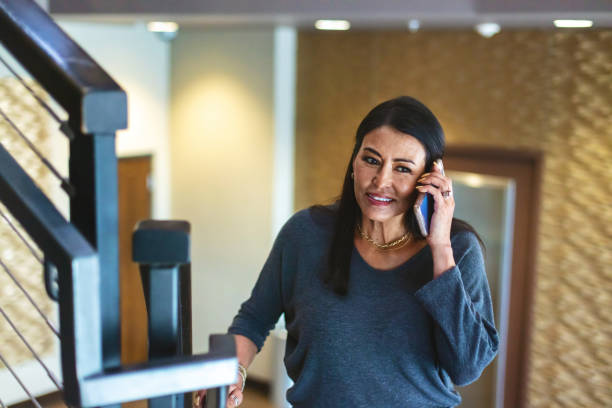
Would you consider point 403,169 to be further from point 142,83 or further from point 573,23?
point 142,83

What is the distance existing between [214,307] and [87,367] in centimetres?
450

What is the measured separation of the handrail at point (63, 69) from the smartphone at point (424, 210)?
30.6 inches

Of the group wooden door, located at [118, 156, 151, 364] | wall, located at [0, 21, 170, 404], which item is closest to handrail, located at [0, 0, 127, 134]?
wall, located at [0, 21, 170, 404]

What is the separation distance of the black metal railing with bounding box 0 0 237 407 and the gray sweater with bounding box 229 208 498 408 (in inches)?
24.6

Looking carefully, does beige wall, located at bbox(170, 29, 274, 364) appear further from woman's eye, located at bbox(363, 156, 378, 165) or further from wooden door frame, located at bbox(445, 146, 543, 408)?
woman's eye, located at bbox(363, 156, 378, 165)

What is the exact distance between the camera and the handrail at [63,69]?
22.6 inches

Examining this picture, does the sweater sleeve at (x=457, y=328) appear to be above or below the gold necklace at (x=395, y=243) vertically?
below

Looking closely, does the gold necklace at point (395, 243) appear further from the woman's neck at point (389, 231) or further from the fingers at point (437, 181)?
the fingers at point (437, 181)

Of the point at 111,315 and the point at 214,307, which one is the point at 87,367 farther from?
the point at 214,307

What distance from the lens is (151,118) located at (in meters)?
4.97

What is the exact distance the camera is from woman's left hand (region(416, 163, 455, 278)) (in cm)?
122

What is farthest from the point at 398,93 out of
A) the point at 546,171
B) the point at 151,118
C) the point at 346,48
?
the point at 151,118

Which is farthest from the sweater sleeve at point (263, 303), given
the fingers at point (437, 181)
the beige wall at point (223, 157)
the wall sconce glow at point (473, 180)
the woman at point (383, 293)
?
the beige wall at point (223, 157)

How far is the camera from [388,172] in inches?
52.0
